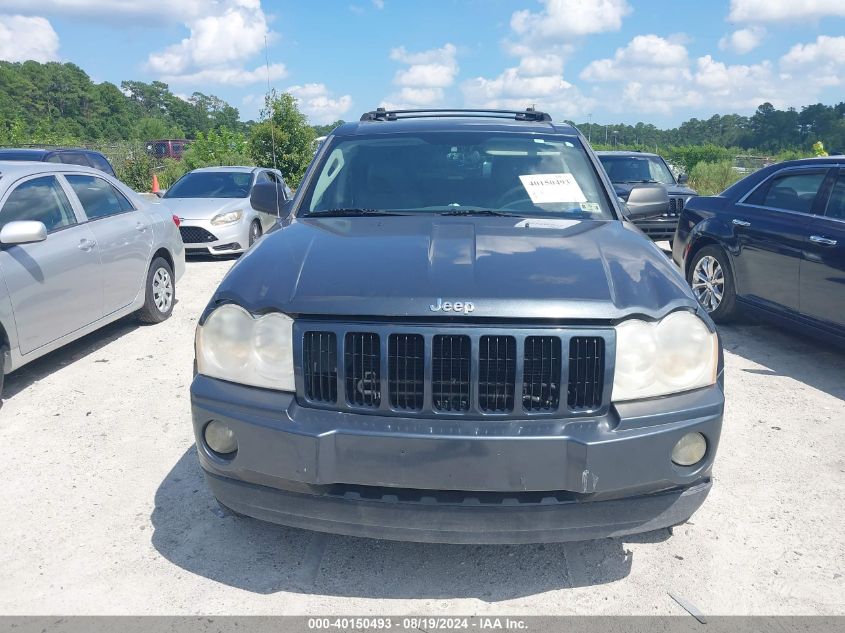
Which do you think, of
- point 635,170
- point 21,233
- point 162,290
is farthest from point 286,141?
point 21,233

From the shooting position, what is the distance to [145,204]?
23.9ft

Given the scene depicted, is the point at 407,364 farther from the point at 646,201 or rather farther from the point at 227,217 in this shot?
the point at 227,217

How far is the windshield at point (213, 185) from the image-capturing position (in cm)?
1247

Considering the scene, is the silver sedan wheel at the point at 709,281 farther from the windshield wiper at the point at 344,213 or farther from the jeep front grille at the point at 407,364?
the jeep front grille at the point at 407,364

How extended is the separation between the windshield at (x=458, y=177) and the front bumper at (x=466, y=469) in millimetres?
1483

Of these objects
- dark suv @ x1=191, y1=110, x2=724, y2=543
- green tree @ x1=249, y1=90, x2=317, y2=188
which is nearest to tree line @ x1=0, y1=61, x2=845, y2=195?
green tree @ x1=249, y1=90, x2=317, y2=188

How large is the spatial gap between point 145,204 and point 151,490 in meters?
4.36

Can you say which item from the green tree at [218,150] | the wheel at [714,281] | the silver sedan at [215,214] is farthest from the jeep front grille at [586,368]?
the green tree at [218,150]

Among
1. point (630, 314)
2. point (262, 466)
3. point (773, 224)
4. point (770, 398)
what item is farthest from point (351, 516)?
point (773, 224)

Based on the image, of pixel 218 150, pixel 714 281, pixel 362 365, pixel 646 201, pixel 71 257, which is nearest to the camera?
pixel 362 365

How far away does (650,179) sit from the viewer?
43.0ft

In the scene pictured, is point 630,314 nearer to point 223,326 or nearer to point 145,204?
point 223,326

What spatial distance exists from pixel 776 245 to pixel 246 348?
523 centimetres
